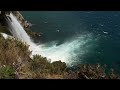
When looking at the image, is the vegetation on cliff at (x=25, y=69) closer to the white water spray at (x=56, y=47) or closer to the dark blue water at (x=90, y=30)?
the white water spray at (x=56, y=47)

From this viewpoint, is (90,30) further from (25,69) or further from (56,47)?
(25,69)

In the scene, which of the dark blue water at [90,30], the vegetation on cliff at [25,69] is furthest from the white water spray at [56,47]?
the vegetation on cliff at [25,69]

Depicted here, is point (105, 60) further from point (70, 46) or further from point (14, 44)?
point (14, 44)

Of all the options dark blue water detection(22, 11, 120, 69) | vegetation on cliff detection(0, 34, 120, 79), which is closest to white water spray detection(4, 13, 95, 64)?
dark blue water detection(22, 11, 120, 69)

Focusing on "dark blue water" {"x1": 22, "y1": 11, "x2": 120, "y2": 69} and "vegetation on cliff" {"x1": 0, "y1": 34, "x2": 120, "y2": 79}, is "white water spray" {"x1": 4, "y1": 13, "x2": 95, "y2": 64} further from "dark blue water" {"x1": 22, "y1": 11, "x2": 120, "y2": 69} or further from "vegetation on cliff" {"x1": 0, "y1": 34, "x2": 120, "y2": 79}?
"vegetation on cliff" {"x1": 0, "y1": 34, "x2": 120, "y2": 79}
